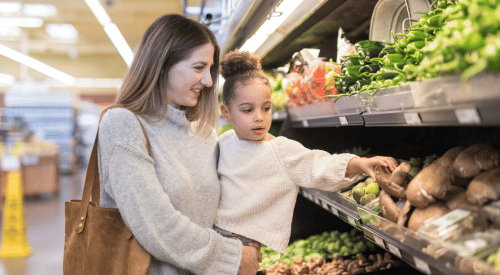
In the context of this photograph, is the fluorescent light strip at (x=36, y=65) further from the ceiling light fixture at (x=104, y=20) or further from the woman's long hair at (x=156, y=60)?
the woman's long hair at (x=156, y=60)

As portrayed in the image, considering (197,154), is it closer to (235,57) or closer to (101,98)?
(235,57)

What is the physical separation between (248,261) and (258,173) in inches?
14.4

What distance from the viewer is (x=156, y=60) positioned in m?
1.49

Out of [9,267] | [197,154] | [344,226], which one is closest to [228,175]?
[197,154]

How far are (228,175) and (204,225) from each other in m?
0.24

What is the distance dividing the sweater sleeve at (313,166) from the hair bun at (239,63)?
0.39m

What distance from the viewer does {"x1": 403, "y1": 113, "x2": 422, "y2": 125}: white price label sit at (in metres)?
1.01

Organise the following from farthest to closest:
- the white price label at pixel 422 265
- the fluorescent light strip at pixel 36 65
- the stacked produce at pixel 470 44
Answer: the fluorescent light strip at pixel 36 65, the white price label at pixel 422 265, the stacked produce at pixel 470 44

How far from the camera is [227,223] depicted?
1.64 m

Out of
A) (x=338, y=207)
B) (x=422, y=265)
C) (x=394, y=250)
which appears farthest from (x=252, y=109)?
(x=422, y=265)

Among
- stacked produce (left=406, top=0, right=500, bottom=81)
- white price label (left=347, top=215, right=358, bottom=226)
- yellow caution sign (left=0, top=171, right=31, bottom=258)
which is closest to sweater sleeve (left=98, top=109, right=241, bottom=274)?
white price label (left=347, top=215, right=358, bottom=226)

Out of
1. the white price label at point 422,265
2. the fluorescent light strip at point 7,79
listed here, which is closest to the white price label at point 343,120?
the white price label at point 422,265

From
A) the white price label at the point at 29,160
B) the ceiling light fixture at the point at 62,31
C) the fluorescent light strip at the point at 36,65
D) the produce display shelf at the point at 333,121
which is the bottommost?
the white price label at the point at 29,160

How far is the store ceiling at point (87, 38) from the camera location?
830 centimetres
